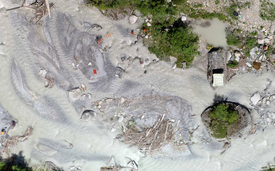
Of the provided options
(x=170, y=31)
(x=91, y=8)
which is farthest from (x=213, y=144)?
(x=91, y=8)

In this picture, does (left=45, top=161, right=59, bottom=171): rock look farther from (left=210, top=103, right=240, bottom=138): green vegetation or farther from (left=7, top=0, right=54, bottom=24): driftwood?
(left=210, top=103, right=240, bottom=138): green vegetation

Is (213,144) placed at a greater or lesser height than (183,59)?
lesser

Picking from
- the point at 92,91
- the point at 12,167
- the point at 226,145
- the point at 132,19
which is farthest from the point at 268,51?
the point at 12,167

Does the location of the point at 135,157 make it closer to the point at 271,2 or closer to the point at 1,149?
the point at 1,149

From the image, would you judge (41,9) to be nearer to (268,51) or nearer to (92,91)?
(92,91)

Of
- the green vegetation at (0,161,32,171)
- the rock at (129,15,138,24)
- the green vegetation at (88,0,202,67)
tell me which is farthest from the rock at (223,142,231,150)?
the green vegetation at (0,161,32,171)

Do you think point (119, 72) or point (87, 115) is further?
point (87, 115)

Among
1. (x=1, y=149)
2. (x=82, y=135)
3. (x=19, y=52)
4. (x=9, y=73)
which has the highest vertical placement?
(x=19, y=52)
